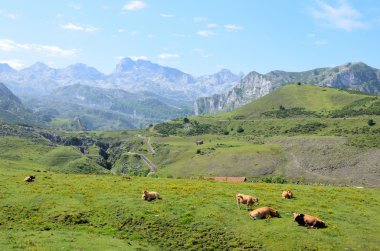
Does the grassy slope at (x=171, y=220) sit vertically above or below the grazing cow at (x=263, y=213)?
below

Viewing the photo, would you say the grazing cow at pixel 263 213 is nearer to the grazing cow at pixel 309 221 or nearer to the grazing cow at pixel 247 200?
the grazing cow at pixel 309 221

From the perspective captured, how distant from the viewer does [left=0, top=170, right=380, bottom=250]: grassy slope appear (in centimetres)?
3456

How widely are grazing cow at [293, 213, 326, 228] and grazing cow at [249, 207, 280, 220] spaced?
8.17ft

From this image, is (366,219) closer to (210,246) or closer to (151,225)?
(210,246)

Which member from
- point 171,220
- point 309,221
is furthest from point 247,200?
point 171,220

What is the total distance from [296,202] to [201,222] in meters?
13.5

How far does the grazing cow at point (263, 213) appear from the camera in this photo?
129 ft

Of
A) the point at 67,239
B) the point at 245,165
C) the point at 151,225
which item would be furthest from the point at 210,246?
the point at 245,165

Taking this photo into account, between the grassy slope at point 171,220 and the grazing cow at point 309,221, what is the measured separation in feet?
2.24

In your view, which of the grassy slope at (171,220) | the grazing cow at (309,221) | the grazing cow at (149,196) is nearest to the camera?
the grassy slope at (171,220)

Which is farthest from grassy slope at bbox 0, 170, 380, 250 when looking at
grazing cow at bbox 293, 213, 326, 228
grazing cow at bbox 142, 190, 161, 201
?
grazing cow at bbox 142, 190, 161, 201

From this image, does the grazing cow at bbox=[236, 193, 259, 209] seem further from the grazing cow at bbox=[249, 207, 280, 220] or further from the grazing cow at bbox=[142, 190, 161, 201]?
the grazing cow at bbox=[142, 190, 161, 201]

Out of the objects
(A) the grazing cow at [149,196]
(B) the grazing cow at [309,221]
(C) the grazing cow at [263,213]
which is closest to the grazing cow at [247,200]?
(C) the grazing cow at [263,213]

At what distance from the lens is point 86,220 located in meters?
40.7
